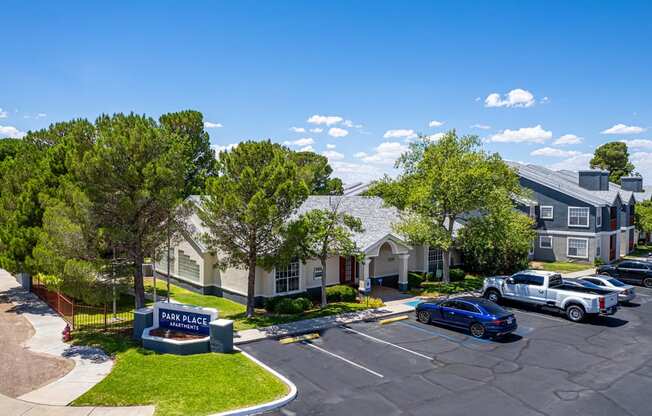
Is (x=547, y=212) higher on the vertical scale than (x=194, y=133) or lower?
lower

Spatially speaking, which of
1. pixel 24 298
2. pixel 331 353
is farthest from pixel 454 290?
pixel 24 298

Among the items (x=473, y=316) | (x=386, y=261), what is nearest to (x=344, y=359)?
(x=473, y=316)

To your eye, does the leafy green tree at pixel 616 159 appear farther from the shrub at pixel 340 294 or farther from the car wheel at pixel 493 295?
the shrub at pixel 340 294

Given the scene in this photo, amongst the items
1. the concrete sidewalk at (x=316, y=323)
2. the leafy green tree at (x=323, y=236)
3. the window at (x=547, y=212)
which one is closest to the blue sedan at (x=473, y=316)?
the concrete sidewalk at (x=316, y=323)

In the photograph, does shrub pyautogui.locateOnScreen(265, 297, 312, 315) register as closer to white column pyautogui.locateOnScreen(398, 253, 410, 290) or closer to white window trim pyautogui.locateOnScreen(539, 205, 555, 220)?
white column pyautogui.locateOnScreen(398, 253, 410, 290)

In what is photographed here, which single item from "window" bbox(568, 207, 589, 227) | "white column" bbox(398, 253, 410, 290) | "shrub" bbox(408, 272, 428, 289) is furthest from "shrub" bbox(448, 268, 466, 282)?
"window" bbox(568, 207, 589, 227)

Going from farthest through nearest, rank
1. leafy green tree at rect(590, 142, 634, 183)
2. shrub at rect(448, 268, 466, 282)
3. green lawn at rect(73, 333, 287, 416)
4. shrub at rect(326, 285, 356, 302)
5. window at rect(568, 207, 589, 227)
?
leafy green tree at rect(590, 142, 634, 183)
window at rect(568, 207, 589, 227)
shrub at rect(448, 268, 466, 282)
shrub at rect(326, 285, 356, 302)
green lawn at rect(73, 333, 287, 416)

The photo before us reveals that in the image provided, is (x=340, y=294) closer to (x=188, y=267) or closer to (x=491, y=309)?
(x=491, y=309)
